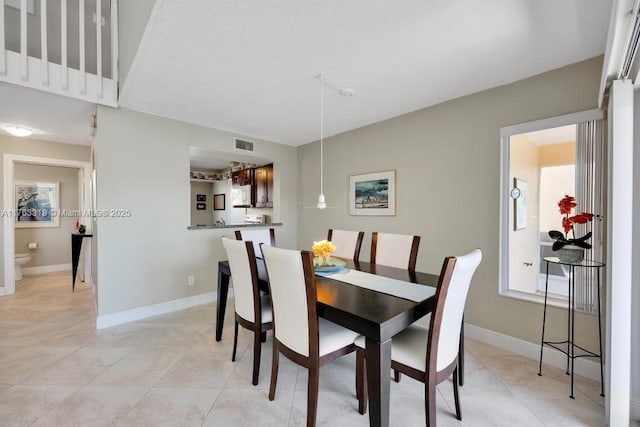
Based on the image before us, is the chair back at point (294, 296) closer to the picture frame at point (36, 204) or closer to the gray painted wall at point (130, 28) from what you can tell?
the gray painted wall at point (130, 28)

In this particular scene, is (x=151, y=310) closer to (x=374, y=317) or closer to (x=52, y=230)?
(x=374, y=317)

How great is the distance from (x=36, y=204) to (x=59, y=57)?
356 centimetres

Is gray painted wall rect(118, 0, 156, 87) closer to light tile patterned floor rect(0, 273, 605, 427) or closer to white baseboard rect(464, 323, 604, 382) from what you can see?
light tile patterned floor rect(0, 273, 605, 427)

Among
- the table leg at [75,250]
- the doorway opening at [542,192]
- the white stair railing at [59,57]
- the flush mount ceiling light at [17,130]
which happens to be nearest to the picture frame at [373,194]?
the doorway opening at [542,192]

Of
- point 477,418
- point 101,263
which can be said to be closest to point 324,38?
point 477,418

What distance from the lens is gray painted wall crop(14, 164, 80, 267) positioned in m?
4.94

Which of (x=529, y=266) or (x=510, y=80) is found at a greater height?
(x=510, y=80)

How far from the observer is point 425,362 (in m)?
1.38

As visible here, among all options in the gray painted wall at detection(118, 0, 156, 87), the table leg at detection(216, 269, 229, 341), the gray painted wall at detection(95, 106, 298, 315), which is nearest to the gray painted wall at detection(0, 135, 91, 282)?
the gray painted wall at detection(95, 106, 298, 315)

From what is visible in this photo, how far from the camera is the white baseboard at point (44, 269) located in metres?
4.87

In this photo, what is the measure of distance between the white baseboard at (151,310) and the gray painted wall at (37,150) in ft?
7.72

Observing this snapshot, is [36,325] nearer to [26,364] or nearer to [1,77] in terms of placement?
[26,364]

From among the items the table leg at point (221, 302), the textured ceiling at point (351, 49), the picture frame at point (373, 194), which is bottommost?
the table leg at point (221, 302)

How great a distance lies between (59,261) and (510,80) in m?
7.51
